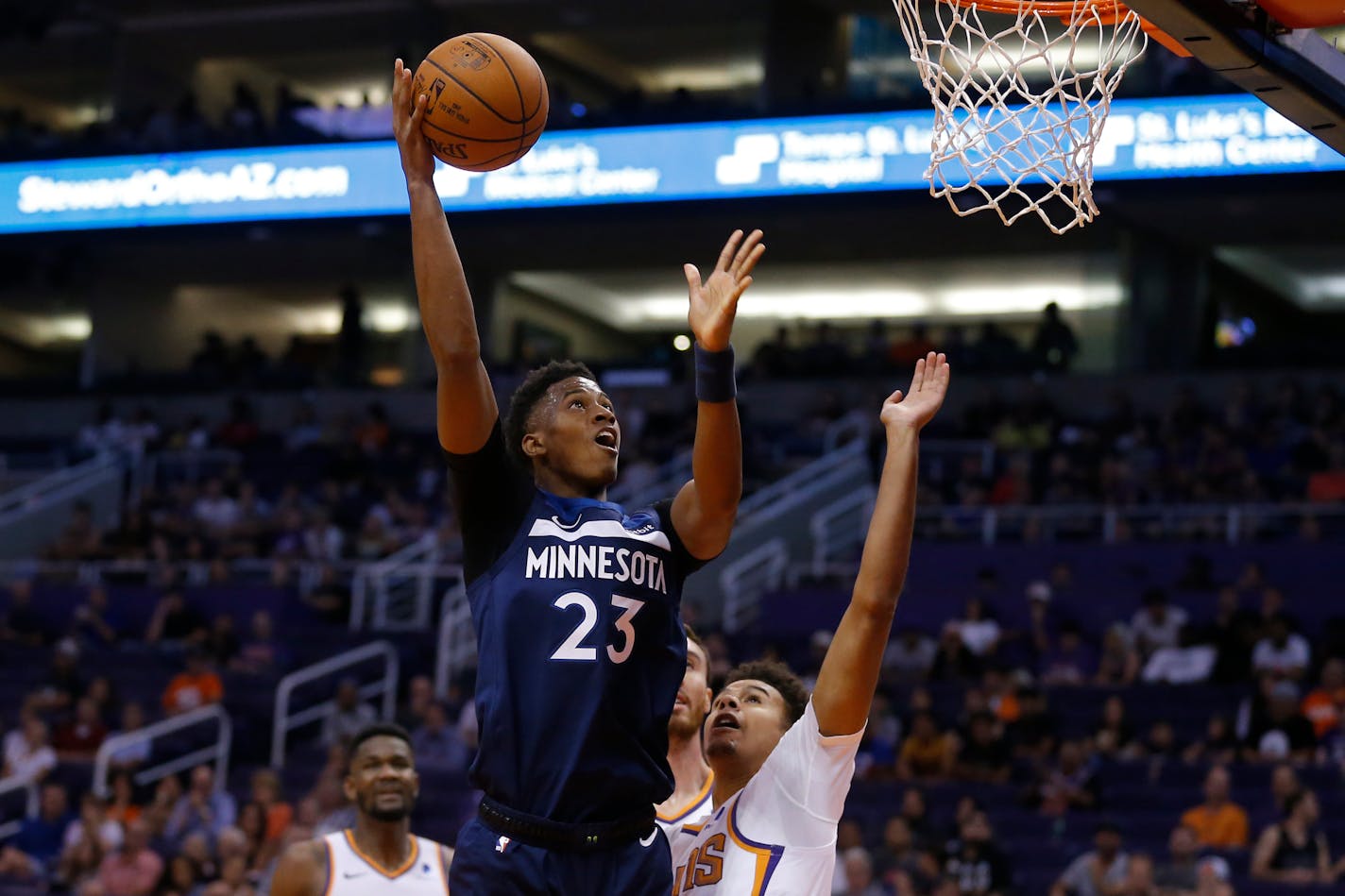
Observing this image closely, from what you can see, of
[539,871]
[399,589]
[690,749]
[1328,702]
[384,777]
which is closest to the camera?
[539,871]

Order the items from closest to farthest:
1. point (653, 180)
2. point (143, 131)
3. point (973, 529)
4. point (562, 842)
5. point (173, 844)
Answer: point (562, 842)
point (173, 844)
point (973, 529)
point (653, 180)
point (143, 131)

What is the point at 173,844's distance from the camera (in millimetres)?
11289

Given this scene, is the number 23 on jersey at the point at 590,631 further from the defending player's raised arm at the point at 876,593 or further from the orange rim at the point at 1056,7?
the orange rim at the point at 1056,7

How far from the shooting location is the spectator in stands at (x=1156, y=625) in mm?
11617

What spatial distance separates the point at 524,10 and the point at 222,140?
448 cm

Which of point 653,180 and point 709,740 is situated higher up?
point 653,180

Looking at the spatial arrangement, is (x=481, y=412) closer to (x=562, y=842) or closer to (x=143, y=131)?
(x=562, y=842)

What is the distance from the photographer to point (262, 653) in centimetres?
1411

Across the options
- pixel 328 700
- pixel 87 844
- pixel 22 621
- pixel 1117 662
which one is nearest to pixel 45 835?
pixel 87 844

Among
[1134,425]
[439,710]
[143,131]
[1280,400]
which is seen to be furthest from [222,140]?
[1280,400]

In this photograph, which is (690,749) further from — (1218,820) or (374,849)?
(1218,820)

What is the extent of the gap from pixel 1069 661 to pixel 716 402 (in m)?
9.16

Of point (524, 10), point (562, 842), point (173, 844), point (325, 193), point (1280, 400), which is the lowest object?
point (173, 844)

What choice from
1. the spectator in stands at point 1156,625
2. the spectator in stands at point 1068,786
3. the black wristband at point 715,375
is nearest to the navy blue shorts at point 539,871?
the black wristband at point 715,375
